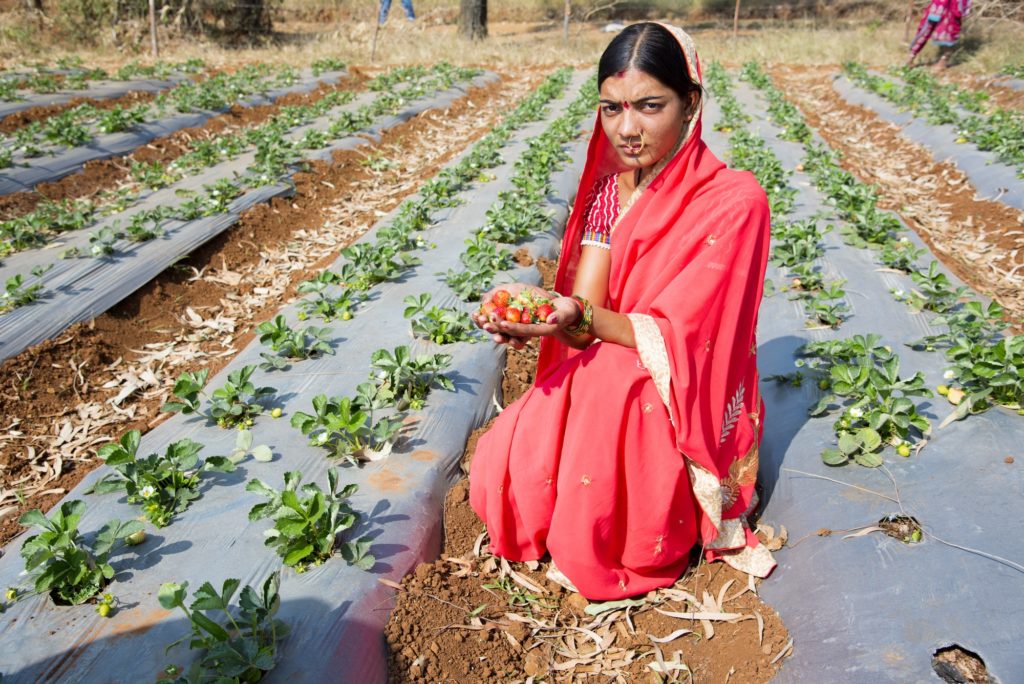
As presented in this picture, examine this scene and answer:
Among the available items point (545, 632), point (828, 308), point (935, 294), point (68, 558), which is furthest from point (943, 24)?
point (68, 558)

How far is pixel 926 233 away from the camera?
568 centimetres

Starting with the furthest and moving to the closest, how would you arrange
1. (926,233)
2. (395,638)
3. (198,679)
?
(926,233) < (395,638) < (198,679)

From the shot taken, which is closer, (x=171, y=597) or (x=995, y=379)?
(x=171, y=597)

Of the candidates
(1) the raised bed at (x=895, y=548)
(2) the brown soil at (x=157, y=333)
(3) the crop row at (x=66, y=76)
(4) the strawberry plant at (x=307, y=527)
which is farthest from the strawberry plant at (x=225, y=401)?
(3) the crop row at (x=66, y=76)

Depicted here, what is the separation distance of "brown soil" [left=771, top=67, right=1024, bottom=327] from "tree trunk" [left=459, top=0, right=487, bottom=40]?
11221 millimetres

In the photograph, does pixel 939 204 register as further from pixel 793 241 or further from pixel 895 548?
pixel 895 548

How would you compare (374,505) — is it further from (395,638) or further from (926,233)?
(926,233)

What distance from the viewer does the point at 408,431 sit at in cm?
287

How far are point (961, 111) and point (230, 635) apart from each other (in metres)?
11.0

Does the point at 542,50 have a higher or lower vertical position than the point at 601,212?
higher

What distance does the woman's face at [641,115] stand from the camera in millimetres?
1979

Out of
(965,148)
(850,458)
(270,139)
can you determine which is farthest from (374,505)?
(965,148)

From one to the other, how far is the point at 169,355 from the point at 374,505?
2.45 meters

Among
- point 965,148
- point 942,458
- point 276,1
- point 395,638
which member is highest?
point 276,1
